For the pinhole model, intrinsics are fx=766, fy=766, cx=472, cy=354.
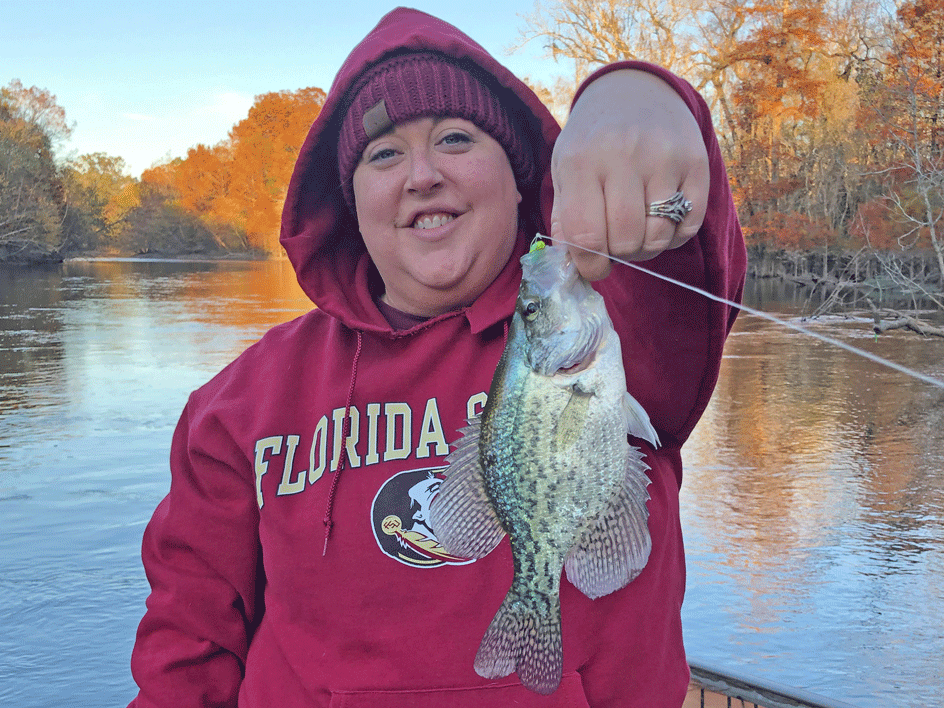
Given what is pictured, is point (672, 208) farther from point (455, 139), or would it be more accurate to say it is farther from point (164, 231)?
point (164, 231)

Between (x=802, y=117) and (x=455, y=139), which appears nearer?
(x=455, y=139)

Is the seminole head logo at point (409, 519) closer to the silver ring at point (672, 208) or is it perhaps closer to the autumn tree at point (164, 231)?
the silver ring at point (672, 208)

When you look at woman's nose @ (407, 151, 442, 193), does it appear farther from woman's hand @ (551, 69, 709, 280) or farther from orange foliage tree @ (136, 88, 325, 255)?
orange foliage tree @ (136, 88, 325, 255)

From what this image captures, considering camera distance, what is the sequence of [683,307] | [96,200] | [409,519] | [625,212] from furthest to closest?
[96,200]
[409,519]
[683,307]
[625,212]

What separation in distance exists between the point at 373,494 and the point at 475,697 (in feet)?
1.79

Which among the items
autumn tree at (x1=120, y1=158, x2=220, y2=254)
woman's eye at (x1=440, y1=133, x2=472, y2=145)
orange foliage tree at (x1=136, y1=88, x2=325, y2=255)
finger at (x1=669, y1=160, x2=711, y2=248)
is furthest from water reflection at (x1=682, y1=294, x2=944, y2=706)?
autumn tree at (x1=120, y1=158, x2=220, y2=254)

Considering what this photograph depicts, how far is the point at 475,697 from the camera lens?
71.9 inches

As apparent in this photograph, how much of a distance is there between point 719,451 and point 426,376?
28.0 ft

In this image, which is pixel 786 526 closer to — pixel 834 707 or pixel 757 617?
pixel 757 617

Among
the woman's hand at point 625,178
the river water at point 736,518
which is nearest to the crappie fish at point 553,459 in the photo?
the woman's hand at point 625,178

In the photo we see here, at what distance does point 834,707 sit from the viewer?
3238mm

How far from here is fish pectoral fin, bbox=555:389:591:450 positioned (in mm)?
1531

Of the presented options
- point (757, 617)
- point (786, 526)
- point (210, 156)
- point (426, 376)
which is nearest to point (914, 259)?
point (786, 526)

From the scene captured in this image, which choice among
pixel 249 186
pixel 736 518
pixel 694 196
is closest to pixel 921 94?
pixel 736 518
